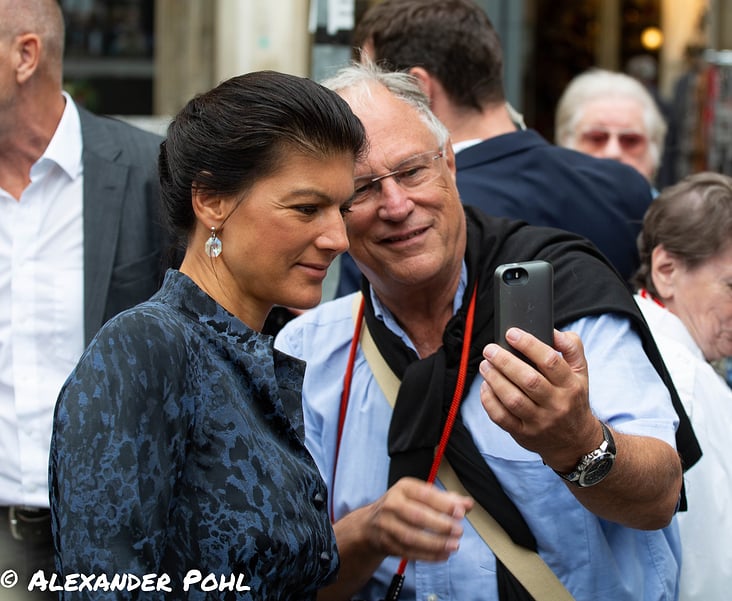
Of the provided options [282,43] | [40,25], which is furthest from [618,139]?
[40,25]

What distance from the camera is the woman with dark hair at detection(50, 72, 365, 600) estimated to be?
1.84m

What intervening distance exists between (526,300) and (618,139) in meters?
3.44

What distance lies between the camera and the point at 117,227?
356 centimetres

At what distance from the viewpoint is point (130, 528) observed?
1.84 metres

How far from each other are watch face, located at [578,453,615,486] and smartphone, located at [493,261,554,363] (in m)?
0.24

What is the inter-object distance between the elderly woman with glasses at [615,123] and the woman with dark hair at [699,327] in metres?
1.98

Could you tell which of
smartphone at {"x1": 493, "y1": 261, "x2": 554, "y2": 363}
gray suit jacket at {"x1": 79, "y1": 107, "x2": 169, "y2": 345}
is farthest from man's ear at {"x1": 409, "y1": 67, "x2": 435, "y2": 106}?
smartphone at {"x1": 493, "y1": 261, "x2": 554, "y2": 363}

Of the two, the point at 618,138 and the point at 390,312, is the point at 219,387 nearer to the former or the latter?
the point at 390,312

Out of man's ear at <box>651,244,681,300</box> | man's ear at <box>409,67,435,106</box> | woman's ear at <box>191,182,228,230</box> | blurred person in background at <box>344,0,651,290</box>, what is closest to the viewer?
woman's ear at <box>191,182,228,230</box>

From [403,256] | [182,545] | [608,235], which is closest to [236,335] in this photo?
[182,545]

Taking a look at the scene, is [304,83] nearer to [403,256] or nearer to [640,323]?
[403,256]

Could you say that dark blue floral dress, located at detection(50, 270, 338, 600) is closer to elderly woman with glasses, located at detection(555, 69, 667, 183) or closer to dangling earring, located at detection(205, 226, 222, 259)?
dangling earring, located at detection(205, 226, 222, 259)

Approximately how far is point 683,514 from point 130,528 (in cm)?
166

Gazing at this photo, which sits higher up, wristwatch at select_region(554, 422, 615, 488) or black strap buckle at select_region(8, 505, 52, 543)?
wristwatch at select_region(554, 422, 615, 488)
